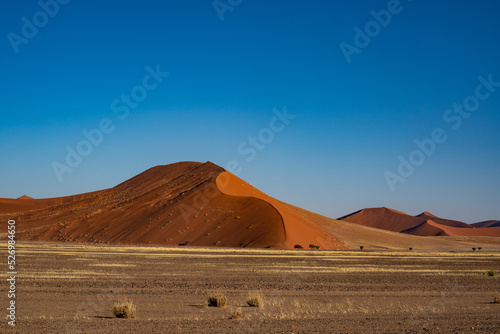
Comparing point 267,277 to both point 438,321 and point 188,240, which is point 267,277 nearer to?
point 438,321

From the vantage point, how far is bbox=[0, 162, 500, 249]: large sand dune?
8100cm

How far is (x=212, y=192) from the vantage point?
328 feet

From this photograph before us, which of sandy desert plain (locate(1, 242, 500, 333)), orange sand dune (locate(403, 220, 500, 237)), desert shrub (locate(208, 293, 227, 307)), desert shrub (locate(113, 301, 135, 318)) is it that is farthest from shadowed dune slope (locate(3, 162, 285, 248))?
orange sand dune (locate(403, 220, 500, 237))

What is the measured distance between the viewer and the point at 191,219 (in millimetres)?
90062

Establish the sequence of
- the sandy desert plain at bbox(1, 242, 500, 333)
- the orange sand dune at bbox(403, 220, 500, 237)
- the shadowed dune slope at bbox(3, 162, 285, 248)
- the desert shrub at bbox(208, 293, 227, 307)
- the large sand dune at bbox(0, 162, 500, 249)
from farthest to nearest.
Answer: the orange sand dune at bbox(403, 220, 500, 237), the shadowed dune slope at bbox(3, 162, 285, 248), the large sand dune at bbox(0, 162, 500, 249), the desert shrub at bbox(208, 293, 227, 307), the sandy desert plain at bbox(1, 242, 500, 333)

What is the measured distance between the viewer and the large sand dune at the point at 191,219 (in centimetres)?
8100

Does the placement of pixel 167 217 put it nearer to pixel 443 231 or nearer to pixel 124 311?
pixel 124 311

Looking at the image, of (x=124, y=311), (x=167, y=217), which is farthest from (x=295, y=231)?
(x=124, y=311)

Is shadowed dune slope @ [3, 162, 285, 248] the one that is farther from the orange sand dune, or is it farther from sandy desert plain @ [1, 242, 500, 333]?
the orange sand dune

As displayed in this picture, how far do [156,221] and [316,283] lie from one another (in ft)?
235

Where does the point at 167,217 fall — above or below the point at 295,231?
above

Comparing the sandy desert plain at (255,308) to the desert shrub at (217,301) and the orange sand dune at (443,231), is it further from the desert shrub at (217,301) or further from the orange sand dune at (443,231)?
the orange sand dune at (443,231)

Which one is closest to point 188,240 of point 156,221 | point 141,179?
point 156,221

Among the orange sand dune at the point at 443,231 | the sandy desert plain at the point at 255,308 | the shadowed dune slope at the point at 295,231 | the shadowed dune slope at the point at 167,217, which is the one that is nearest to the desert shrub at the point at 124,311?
the sandy desert plain at the point at 255,308
